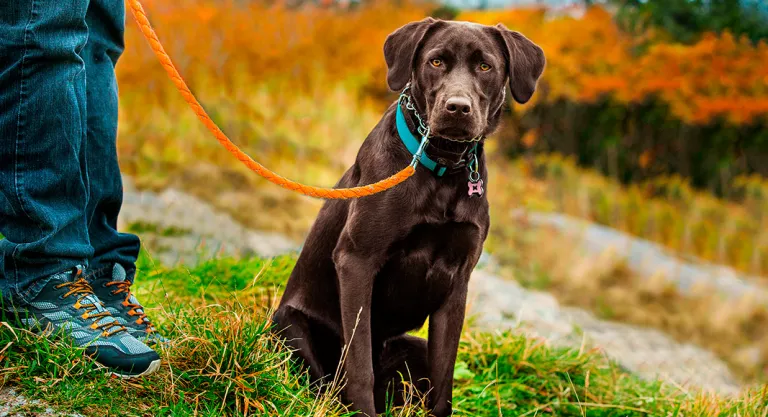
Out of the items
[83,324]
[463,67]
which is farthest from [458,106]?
[83,324]

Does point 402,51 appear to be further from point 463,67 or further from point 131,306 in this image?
point 131,306

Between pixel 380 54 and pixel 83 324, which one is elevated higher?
pixel 380 54

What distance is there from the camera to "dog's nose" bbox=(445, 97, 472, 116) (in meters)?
2.18

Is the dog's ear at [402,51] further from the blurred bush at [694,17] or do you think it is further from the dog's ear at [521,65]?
the blurred bush at [694,17]

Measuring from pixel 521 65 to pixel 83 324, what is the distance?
1.56m

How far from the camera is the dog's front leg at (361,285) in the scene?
228cm

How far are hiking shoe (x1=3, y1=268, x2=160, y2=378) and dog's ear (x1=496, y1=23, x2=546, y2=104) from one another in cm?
137

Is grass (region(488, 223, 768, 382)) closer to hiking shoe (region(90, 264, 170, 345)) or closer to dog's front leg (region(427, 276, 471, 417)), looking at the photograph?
dog's front leg (region(427, 276, 471, 417))

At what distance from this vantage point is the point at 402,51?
7.89ft

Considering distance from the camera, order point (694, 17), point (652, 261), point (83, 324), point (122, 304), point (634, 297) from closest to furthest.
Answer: point (83, 324) < point (122, 304) < point (634, 297) < point (652, 261) < point (694, 17)

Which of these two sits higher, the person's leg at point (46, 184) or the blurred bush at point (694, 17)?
the blurred bush at point (694, 17)

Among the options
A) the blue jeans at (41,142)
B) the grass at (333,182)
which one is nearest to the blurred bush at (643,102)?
the grass at (333,182)

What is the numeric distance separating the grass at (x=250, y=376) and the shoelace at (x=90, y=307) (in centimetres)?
12

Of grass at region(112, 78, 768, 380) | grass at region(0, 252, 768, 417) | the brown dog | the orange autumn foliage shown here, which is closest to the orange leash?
the brown dog
